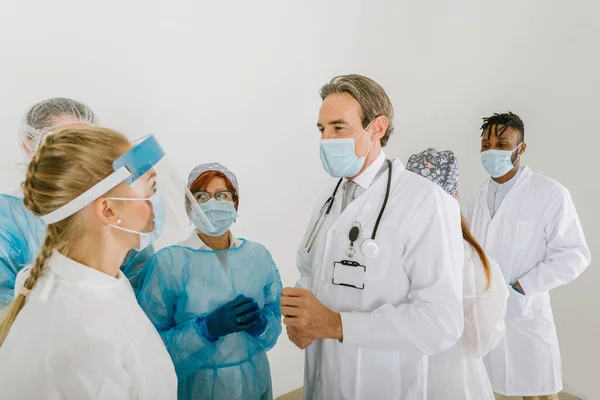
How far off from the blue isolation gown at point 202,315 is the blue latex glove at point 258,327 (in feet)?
0.10

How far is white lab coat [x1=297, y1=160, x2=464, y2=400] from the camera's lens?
4.11 ft

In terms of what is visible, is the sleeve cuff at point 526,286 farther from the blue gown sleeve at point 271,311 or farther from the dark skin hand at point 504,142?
the blue gown sleeve at point 271,311

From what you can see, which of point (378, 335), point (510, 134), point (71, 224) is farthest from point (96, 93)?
point (510, 134)

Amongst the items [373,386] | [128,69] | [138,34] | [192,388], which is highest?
[138,34]

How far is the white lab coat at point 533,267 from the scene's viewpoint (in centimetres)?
242

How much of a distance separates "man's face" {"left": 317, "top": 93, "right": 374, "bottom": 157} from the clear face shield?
57 centimetres

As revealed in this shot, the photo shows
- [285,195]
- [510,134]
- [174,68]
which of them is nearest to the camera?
[174,68]

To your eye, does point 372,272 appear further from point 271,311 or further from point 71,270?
point 71,270

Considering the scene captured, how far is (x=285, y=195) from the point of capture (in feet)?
9.47

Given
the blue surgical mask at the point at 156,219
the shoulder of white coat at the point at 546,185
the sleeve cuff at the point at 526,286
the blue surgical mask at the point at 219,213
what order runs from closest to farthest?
the blue surgical mask at the point at 156,219 < the blue surgical mask at the point at 219,213 < the sleeve cuff at the point at 526,286 < the shoulder of white coat at the point at 546,185

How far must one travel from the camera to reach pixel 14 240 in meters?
1.37

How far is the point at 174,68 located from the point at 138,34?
0.23m

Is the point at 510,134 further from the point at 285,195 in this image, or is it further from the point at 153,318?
the point at 153,318

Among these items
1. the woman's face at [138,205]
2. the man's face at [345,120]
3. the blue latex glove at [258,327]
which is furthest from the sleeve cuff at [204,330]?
the man's face at [345,120]
